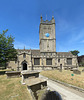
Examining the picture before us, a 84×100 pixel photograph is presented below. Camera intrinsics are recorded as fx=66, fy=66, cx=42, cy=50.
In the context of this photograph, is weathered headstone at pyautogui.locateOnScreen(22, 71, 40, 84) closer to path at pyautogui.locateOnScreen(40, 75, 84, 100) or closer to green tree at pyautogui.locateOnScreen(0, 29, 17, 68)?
path at pyautogui.locateOnScreen(40, 75, 84, 100)

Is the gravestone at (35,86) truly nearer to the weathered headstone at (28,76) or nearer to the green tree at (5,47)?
the weathered headstone at (28,76)

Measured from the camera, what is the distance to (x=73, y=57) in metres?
30.6

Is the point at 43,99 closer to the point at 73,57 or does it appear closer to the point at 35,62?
the point at 35,62

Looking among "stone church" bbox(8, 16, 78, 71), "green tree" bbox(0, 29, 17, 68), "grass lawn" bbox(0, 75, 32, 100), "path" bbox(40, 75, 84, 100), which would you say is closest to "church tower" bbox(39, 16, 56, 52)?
"stone church" bbox(8, 16, 78, 71)

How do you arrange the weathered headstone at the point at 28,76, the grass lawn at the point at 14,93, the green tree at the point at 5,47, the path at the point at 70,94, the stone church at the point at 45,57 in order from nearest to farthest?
the grass lawn at the point at 14,93, the path at the point at 70,94, the weathered headstone at the point at 28,76, the green tree at the point at 5,47, the stone church at the point at 45,57

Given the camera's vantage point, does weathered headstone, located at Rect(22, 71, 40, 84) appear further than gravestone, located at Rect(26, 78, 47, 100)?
Yes

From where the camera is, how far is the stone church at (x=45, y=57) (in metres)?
26.4

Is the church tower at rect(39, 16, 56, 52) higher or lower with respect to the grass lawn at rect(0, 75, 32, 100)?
higher

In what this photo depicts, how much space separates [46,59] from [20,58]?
11.0m

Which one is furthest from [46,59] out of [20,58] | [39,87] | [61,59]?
[39,87]

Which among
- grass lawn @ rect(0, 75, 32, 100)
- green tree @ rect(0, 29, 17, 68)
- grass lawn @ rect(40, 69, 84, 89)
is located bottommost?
grass lawn @ rect(40, 69, 84, 89)

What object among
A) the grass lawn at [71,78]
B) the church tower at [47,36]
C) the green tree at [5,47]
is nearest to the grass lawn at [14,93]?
the grass lawn at [71,78]

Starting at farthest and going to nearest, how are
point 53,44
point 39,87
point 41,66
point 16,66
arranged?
1. point 53,44
2. point 41,66
3. point 16,66
4. point 39,87

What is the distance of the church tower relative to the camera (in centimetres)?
3242
